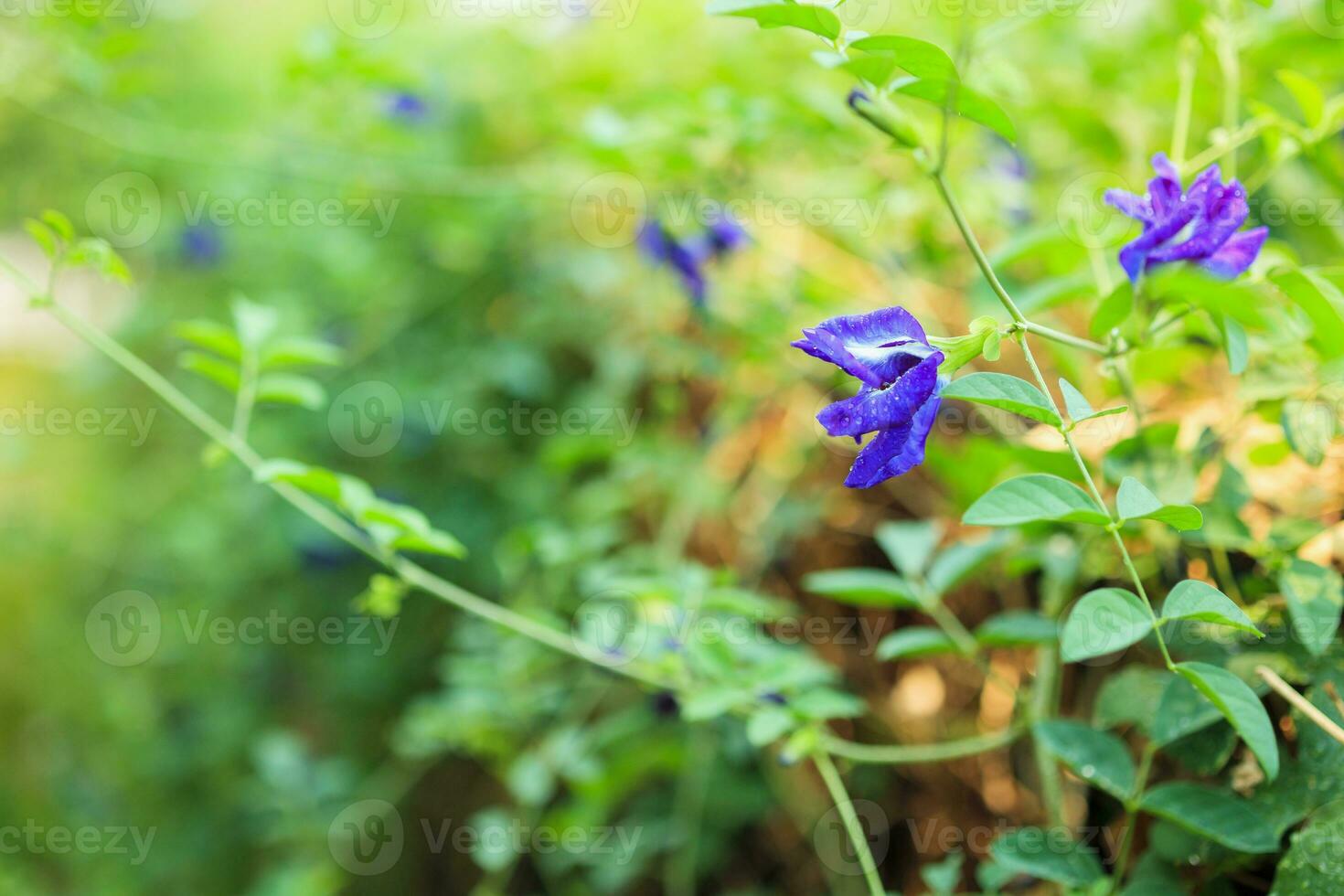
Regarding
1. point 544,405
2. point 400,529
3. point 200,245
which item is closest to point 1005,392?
point 400,529

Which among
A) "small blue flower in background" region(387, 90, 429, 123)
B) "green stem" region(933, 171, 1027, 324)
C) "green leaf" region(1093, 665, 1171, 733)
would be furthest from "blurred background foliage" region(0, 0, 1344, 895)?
"green stem" region(933, 171, 1027, 324)

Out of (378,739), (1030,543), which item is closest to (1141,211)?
(1030,543)

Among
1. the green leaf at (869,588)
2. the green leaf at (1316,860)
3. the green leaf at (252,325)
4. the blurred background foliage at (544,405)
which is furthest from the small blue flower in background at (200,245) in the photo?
the green leaf at (1316,860)

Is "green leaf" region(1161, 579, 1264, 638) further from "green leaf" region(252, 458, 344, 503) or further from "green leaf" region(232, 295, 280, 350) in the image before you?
"green leaf" region(232, 295, 280, 350)

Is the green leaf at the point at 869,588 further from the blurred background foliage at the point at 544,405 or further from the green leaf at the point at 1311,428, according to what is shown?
the green leaf at the point at 1311,428

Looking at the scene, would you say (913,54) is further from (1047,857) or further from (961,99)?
(1047,857)

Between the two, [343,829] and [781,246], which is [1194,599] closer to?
[781,246]
